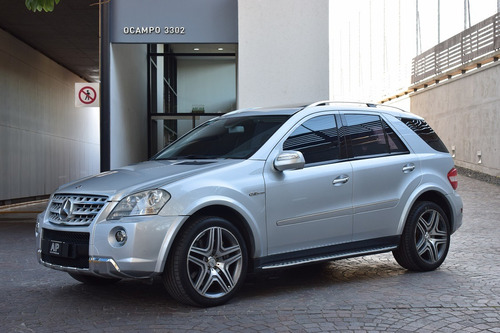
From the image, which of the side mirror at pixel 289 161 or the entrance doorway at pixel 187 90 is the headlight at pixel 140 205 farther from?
the entrance doorway at pixel 187 90

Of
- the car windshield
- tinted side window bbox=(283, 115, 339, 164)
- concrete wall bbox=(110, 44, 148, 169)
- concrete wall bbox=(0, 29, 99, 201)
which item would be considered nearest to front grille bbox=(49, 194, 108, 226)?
the car windshield

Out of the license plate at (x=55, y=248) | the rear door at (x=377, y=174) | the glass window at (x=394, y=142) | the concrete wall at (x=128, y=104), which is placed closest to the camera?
the license plate at (x=55, y=248)

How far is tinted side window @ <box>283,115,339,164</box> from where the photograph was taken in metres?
6.24

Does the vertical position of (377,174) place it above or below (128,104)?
below

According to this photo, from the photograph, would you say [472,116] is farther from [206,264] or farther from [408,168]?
[206,264]

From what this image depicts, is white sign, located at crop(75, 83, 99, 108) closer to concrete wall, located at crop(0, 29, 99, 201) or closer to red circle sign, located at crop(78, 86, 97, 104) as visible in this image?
red circle sign, located at crop(78, 86, 97, 104)

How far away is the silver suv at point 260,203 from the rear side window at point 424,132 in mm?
16

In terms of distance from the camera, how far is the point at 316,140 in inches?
253

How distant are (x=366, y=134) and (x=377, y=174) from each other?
484 millimetres

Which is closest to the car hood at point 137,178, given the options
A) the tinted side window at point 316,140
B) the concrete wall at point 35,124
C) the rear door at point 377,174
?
the tinted side window at point 316,140

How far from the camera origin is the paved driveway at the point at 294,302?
16.0ft

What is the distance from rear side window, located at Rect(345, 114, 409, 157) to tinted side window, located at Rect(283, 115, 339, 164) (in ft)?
0.74

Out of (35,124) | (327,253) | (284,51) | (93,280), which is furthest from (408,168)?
(35,124)

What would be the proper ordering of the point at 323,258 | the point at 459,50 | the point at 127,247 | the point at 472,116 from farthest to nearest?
Answer: 1. the point at 459,50
2. the point at 472,116
3. the point at 323,258
4. the point at 127,247
